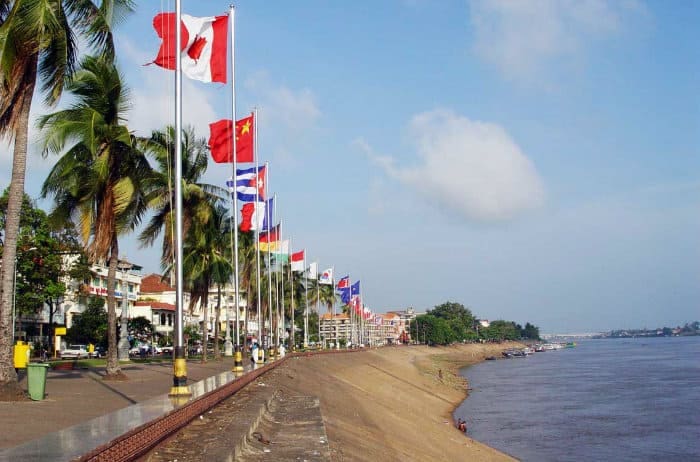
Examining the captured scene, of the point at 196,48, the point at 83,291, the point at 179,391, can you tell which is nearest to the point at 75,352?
the point at 83,291

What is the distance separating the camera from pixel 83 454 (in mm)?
7641

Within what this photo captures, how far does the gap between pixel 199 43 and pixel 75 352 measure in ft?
169

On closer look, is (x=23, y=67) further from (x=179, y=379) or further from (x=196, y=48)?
(x=179, y=379)

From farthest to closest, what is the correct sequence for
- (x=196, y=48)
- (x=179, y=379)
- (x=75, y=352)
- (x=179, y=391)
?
(x=75, y=352) < (x=196, y=48) < (x=179, y=379) < (x=179, y=391)

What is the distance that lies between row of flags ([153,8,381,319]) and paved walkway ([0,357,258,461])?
26.2 feet

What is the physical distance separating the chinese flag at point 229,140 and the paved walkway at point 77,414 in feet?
27.9

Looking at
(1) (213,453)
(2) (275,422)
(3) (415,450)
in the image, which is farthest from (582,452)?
(1) (213,453)

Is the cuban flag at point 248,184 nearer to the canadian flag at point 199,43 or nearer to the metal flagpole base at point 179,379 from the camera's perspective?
the canadian flag at point 199,43

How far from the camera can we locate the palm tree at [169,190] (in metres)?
32.9

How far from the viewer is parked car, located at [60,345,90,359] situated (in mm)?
63638

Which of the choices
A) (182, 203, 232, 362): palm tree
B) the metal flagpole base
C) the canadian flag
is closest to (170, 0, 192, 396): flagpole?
the metal flagpole base

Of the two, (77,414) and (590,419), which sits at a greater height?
(77,414)

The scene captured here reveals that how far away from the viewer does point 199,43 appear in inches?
782

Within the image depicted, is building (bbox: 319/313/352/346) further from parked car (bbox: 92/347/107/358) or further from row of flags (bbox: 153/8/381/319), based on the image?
row of flags (bbox: 153/8/381/319)
